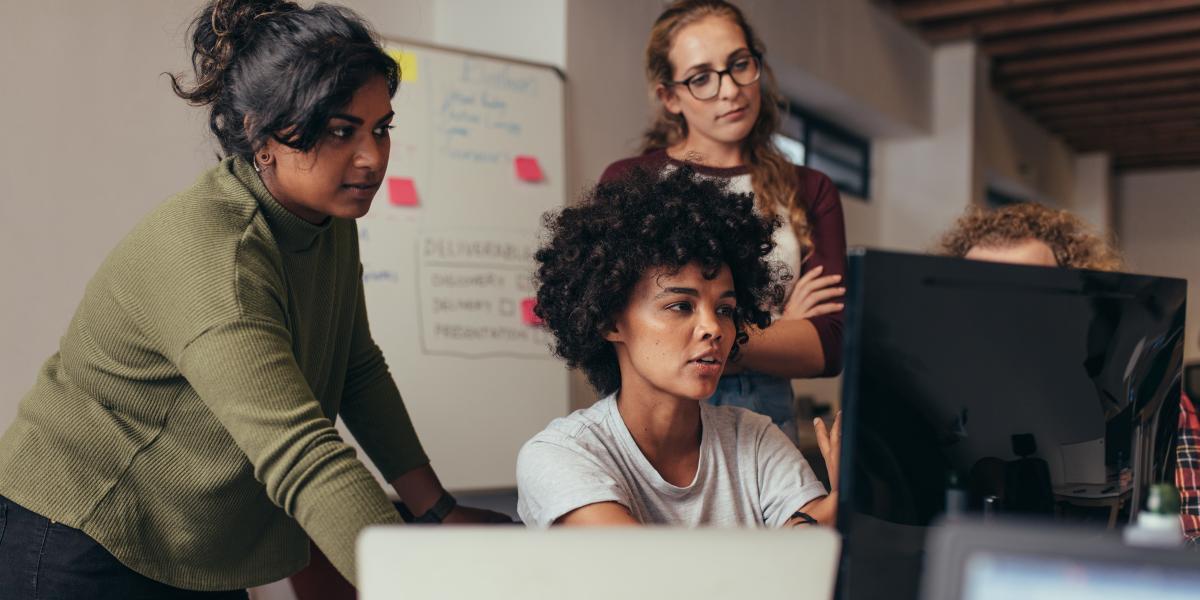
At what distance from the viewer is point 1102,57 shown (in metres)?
6.56

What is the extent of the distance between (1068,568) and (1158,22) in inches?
252

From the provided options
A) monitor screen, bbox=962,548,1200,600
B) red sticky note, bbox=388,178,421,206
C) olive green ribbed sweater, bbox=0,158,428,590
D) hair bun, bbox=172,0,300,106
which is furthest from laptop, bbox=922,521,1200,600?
red sticky note, bbox=388,178,421,206

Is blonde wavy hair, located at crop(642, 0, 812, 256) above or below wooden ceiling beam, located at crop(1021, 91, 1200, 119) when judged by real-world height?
below

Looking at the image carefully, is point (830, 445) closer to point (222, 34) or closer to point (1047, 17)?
point (222, 34)

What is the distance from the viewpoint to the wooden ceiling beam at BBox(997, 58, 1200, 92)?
6711 millimetres

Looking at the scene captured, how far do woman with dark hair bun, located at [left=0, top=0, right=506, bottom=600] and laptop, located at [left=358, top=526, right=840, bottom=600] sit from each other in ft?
1.31

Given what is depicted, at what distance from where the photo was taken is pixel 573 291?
1445 mm

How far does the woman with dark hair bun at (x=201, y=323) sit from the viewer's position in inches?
42.4

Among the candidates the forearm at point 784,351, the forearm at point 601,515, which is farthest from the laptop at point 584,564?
the forearm at point 784,351

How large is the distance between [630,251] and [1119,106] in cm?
771

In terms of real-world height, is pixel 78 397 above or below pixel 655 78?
below

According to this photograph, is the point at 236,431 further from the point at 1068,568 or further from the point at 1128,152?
the point at 1128,152

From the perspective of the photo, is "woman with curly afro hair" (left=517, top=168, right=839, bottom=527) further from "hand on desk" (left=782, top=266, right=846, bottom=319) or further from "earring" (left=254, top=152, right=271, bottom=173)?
"earring" (left=254, top=152, right=271, bottom=173)

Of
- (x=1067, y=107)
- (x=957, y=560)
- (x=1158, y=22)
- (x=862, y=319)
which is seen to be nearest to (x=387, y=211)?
(x=862, y=319)
